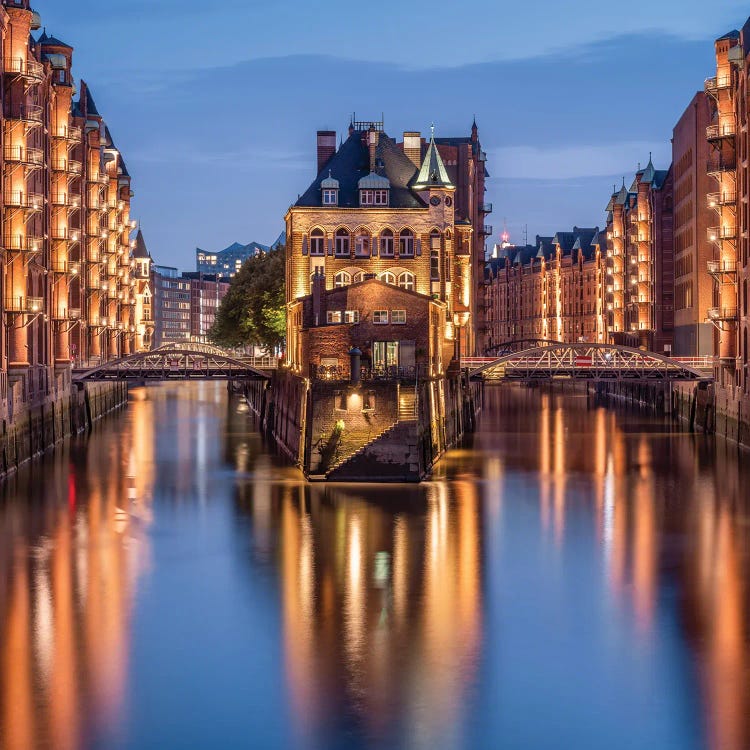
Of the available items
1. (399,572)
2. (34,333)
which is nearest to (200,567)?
(399,572)

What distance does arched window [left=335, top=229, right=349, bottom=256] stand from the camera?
9494 cm

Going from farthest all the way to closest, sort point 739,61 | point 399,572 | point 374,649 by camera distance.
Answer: point 739,61
point 399,572
point 374,649

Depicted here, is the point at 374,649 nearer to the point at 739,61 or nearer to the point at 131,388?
the point at 739,61

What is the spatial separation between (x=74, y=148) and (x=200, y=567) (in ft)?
207

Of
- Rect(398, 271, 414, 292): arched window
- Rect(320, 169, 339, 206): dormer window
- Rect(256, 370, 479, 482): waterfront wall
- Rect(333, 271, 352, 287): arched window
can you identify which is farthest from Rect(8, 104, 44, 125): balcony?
Rect(398, 271, 414, 292): arched window

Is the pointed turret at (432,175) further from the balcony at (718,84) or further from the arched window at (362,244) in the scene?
the balcony at (718,84)

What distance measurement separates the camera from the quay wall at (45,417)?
69938mm

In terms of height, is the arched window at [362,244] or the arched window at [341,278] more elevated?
the arched window at [362,244]

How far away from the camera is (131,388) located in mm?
190125

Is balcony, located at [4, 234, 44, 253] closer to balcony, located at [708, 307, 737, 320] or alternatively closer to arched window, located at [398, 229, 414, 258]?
arched window, located at [398, 229, 414, 258]

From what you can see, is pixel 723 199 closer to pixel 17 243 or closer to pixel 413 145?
pixel 413 145

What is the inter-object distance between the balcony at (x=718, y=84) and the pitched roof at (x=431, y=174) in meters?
17.2

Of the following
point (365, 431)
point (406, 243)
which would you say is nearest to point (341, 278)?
point (406, 243)

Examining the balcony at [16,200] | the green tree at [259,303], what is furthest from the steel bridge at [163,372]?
the balcony at [16,200]
